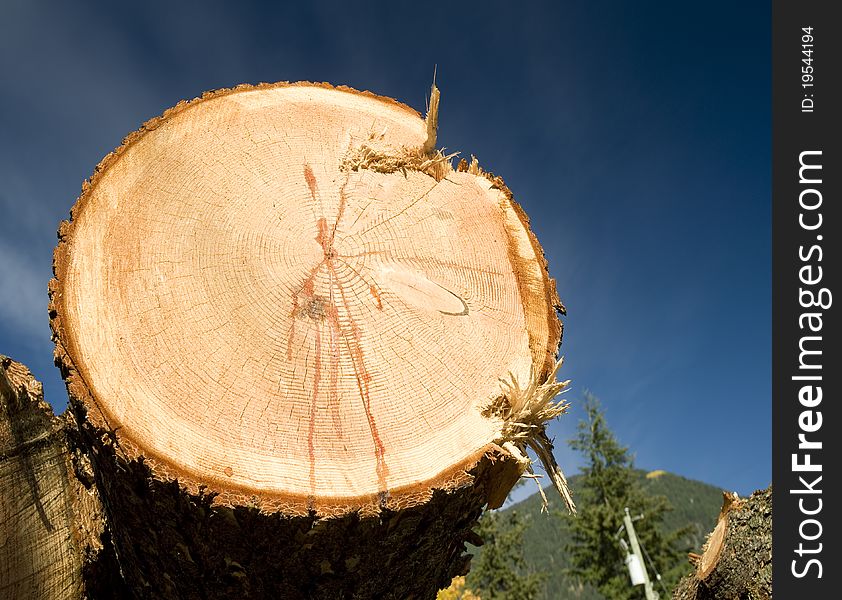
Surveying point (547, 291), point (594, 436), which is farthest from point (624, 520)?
point (547, 291)

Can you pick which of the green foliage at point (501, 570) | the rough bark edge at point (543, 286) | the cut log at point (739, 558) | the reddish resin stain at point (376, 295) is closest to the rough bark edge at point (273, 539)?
the rough bark edge at point (543, 286)

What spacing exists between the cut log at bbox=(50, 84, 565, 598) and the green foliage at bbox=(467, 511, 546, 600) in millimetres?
18061

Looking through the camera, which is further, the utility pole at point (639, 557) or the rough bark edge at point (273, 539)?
the utility pole at point (639, 557)

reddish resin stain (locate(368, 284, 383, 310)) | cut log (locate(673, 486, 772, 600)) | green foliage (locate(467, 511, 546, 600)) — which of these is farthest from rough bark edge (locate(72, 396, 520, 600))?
green foliage (locate(467, 511, 546, 600))

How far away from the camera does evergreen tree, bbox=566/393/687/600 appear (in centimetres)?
1888

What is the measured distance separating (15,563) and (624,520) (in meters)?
18.4

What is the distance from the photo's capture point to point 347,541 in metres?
2.21

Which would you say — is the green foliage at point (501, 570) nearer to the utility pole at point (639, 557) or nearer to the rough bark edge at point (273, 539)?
the utility pole at point (639, 557)

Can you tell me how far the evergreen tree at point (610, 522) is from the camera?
1888cm

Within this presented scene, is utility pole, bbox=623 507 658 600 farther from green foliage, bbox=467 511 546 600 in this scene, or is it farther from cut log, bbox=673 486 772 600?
cut log, bbox=673 486 772 600

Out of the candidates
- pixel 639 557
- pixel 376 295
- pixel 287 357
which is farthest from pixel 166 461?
pixel 639 557

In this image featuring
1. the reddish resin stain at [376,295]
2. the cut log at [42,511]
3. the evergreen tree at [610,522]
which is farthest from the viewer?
the evergreen tree at [610,522]

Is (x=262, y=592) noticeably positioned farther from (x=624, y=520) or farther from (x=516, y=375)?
(x=624, y=520)

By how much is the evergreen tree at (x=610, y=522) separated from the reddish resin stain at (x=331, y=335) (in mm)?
18427
